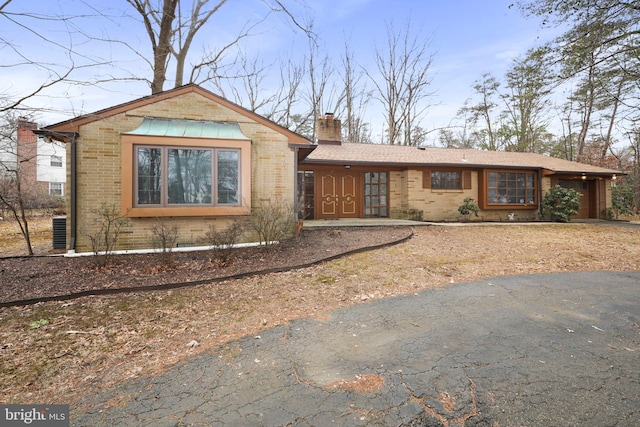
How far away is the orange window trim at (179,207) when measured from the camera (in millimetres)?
6574

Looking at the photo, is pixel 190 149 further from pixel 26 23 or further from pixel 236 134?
pixel 26 23

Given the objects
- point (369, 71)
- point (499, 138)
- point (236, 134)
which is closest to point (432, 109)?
point (369, 71)

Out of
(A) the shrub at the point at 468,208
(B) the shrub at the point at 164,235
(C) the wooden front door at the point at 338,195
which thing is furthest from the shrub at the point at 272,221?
(A) the shrub at the point at 468,208

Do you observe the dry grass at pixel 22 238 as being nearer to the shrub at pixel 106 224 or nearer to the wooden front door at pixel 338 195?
the shrub at pixel 106 224

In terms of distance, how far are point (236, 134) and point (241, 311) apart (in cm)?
498

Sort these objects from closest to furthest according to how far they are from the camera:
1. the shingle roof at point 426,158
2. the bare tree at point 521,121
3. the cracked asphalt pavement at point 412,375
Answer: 1. the cracked asphalt pavement at point 412,375
2. the shingle roof at point 426,158
3. the bare tree at point 521,121

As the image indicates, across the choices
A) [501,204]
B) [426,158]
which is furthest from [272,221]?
[501,204]

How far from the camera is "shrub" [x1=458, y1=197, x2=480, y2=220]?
41.4 feet

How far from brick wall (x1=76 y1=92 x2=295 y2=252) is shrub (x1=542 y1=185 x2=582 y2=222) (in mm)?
12994

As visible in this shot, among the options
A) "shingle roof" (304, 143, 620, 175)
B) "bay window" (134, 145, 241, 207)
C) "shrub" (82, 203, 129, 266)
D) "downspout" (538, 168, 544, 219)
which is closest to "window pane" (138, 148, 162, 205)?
"bay window" (134, 145, 241, 207)

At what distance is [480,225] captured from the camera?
11273 millimetres

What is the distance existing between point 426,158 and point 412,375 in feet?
40.8

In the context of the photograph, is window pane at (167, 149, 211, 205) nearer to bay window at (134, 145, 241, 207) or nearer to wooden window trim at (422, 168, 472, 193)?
bay window at (134, 145, 241, 207)

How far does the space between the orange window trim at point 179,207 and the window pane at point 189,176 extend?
0.64 feet
